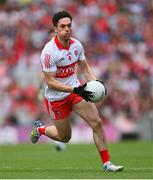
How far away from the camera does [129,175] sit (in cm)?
992

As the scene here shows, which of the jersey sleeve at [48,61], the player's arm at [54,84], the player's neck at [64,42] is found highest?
the player's neck at [64,42]

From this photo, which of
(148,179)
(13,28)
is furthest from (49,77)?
(13,28)

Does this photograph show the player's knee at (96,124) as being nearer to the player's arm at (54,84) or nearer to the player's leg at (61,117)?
the player's arm at (54,84)

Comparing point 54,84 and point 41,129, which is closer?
point 54,84

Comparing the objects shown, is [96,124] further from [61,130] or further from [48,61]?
[48,61]

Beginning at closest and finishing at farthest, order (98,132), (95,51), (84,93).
Answer: (84,93), (98,132), (95,51)

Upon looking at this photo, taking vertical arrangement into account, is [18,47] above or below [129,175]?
above

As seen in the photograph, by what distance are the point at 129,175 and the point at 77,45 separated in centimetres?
228

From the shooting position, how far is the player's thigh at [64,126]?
1155cm

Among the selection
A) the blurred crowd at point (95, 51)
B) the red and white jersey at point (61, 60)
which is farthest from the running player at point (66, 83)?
the blurred crowd at point (95, 51)

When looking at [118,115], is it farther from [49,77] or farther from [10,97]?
[49,77]

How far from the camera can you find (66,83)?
36.7ft

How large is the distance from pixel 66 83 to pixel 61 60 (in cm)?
40

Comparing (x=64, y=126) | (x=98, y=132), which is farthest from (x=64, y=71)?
(x=98, y=132)
